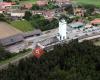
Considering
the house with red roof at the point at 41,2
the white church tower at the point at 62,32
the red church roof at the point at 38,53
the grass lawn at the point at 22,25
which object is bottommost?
the house with red roof at the point at 41,2

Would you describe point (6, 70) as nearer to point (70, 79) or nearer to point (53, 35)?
point (70, 79)

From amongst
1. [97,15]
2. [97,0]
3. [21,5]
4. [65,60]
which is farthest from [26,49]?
[97,0]

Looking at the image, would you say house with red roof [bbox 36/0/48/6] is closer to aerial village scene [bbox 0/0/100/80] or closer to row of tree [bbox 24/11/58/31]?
aerial village scene [bbox 0/0/100/80]

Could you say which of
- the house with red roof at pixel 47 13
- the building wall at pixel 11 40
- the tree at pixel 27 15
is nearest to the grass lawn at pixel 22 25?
the tree at pixel 27 15

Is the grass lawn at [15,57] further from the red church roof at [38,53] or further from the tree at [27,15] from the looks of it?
the tree at [27,15]

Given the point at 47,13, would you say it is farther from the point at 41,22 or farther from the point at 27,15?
the point at 41,22

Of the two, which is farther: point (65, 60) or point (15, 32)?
point (15, 32)

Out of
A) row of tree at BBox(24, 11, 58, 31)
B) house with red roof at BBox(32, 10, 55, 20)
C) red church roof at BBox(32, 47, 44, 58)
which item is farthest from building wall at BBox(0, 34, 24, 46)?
house with red roof at BBox(32, 10, 55, 20)
